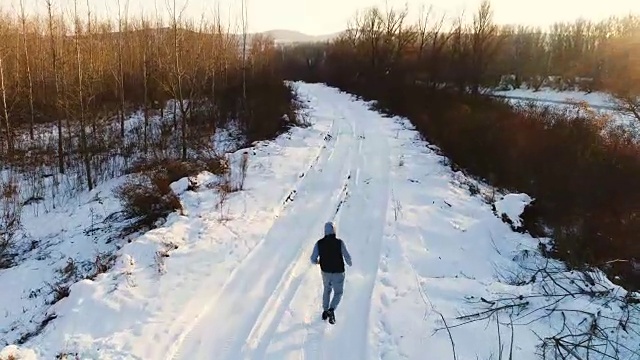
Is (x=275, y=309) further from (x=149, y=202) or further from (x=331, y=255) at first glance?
(x=149, y=202)

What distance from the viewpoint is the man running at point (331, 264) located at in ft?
23.2

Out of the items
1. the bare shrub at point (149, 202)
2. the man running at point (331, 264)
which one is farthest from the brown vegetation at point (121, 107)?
the man running at point (331, 264)

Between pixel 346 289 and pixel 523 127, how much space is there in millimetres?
15032

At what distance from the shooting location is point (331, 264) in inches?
279

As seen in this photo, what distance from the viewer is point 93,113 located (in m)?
28.0

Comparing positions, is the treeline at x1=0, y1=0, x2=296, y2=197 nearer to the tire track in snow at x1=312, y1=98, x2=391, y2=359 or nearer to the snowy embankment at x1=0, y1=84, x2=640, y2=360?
the tire track in snow at x1=312, y1=98, x2=391, y2=359

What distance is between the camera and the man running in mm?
7059

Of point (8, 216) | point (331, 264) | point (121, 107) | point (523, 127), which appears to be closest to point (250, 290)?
point (331, 264)

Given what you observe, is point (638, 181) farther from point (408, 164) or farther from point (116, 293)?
point (116, 293)

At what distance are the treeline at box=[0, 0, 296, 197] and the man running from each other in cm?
1445

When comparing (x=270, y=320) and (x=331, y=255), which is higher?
(x=331, y=255)

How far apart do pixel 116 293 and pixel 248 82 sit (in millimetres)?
31867

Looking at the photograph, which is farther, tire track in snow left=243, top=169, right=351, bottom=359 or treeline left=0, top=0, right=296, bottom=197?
treeline left=0, top=0, right=296, bottom=197

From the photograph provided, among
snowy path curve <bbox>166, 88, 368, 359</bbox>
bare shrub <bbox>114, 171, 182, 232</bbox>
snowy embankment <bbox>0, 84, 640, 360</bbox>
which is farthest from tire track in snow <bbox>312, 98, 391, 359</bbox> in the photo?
bare shrub <bbox>114, 171, 182, 232</bbox>
